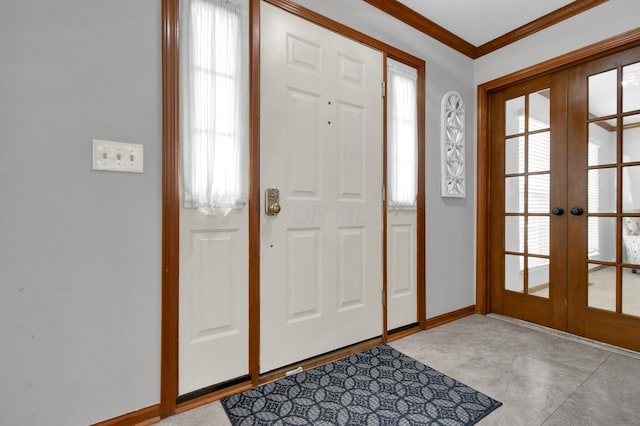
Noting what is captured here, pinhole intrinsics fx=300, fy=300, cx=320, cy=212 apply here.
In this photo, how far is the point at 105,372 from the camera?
131 cm

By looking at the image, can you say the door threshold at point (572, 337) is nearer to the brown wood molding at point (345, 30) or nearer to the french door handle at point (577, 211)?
the french door handle at point (577, 211)

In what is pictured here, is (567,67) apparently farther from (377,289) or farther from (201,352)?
(201,352)

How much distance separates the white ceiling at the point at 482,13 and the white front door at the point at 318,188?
0.64m

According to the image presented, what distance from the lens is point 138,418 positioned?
1369mm

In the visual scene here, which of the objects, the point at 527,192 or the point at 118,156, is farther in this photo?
the point at 527,192

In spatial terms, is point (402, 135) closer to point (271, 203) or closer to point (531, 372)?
point (271, 203)

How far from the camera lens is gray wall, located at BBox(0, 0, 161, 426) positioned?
1.15m

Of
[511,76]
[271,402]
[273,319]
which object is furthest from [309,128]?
[511,76]

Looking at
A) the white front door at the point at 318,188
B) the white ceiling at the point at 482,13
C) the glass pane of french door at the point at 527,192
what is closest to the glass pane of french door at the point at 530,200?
the glass pane of french door at the point at 527,192

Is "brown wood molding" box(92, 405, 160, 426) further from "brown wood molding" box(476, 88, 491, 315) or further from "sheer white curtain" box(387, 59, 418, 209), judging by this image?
"brown wood molding" box(476, 88, 491, 315)

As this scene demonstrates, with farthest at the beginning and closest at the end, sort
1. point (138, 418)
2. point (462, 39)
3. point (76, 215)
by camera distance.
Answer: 1. point (462, 39)
2. point (138, 418)
3. point (76, 215)

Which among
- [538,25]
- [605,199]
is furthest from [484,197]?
[538,25]

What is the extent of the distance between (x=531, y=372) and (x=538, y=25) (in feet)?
8.66

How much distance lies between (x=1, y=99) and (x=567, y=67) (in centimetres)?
350
